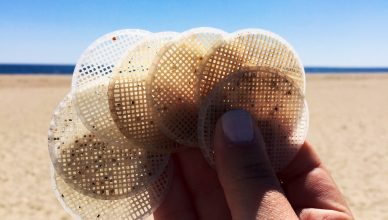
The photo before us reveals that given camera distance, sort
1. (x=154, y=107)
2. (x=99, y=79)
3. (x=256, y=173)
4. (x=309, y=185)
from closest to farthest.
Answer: (x=256, y=173) → (x=154, y=107) → (x=99, y=79) → (x=309, y=185)

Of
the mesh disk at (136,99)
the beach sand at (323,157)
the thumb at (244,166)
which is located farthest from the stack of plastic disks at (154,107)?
the beach sand at (323,157)

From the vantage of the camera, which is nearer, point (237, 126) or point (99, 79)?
point (237, 126)

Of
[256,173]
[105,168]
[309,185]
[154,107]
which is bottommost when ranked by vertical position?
[309,185]

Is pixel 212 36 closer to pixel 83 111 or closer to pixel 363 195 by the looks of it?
pixel 83 111

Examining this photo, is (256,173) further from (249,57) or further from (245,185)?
(249,57)

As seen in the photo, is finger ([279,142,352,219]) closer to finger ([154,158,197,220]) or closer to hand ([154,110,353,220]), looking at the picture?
hand ([154,110,353,220])

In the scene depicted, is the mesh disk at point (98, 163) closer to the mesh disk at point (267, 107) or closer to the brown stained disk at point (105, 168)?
the brown stained disk at point (105, 168)

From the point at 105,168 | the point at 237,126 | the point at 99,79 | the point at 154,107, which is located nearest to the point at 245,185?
the point at 237,126

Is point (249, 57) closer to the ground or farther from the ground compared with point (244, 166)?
farther from the ground
